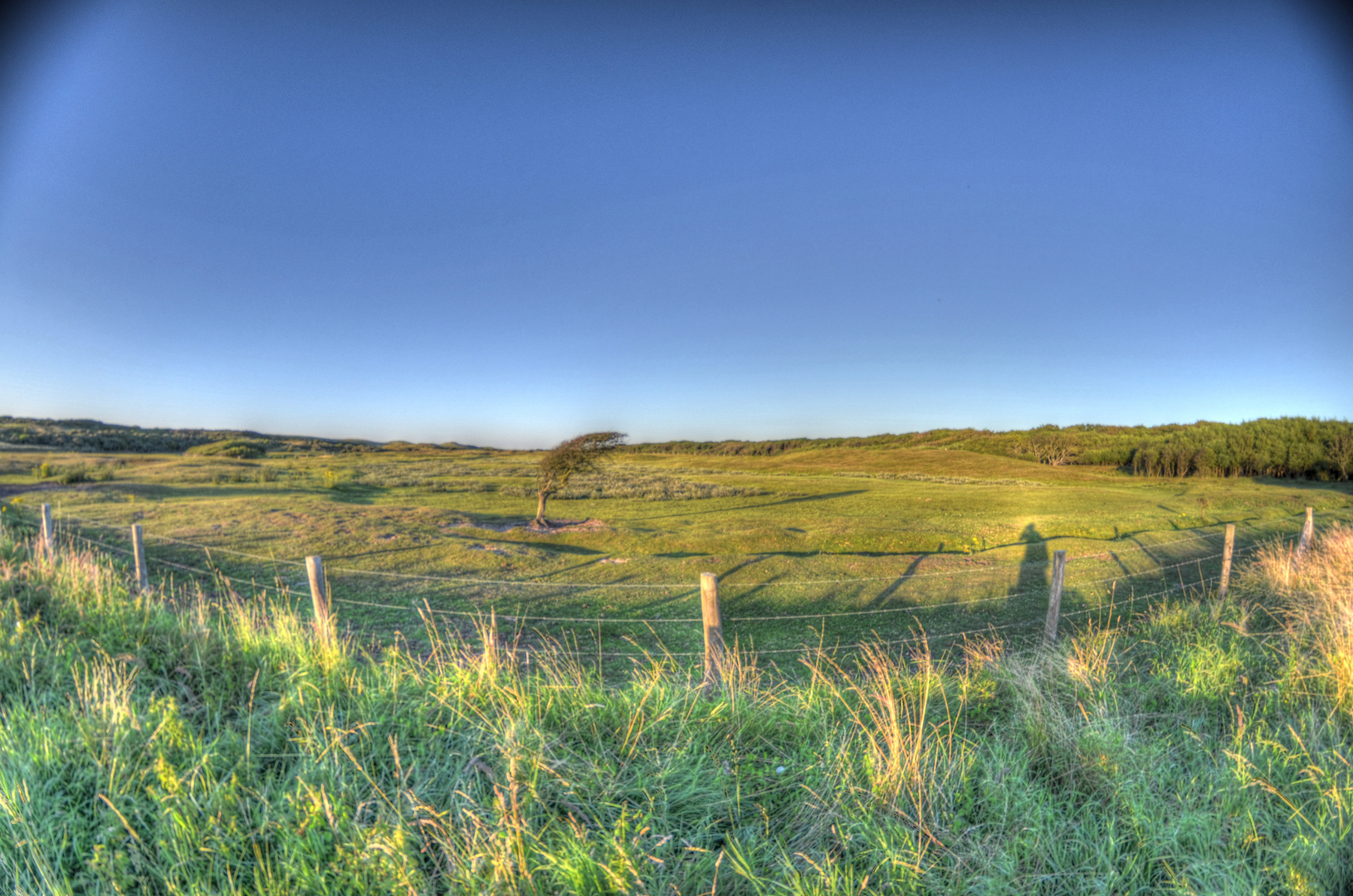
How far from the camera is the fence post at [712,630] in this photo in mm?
4434

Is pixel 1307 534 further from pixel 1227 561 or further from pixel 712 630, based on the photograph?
pixel 712 630

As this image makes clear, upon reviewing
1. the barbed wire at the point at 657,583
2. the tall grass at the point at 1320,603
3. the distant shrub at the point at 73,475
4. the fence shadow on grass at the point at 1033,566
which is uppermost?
the distant shrub at the point at 73,475

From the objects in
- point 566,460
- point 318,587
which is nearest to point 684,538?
point 566,460

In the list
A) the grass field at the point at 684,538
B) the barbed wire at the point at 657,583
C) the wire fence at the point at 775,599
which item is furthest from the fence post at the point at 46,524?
the grass field at the point at 684,538

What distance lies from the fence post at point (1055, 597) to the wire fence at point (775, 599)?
97 cm

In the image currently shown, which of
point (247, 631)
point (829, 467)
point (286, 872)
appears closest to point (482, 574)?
point (247, 631)

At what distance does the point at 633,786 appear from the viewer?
283cm

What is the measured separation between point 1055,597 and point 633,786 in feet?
20.8

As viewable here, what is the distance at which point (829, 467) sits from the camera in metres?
39.8

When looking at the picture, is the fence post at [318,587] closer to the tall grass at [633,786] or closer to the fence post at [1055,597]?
the tall grass at [633,786]

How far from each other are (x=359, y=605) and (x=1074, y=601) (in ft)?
44.7

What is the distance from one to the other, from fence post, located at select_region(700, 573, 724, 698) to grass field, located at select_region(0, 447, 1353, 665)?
156 centimetres

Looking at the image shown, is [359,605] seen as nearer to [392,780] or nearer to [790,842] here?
[392,780]

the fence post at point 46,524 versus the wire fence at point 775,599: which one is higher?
the fence post at point 46,524
